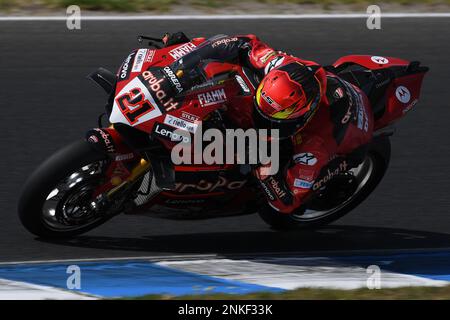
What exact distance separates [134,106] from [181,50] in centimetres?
57

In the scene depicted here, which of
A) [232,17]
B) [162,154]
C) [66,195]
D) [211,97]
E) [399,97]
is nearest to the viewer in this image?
[211,97]

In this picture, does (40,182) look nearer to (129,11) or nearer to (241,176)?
(241,176)

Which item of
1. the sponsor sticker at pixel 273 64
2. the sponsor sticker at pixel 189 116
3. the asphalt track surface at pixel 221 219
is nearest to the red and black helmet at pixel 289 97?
the sponsor sticker at pixel 273 64

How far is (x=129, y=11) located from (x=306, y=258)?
173 inches

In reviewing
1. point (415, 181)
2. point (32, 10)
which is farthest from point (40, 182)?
point (32, 10)

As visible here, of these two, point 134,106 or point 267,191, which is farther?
point 267,191

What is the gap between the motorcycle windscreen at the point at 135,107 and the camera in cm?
632

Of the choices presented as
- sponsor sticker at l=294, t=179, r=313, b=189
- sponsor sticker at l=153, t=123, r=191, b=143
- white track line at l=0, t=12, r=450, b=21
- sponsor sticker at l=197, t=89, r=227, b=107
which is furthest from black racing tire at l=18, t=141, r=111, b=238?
white track line at l=0, t=12, r=450, b=21

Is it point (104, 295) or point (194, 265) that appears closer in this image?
point (104, 295)

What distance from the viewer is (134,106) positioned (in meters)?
6.33

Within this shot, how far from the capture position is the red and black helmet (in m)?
6.28

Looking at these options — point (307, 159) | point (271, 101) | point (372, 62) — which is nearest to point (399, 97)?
point (372, 62)

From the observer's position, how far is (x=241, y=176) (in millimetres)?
6867

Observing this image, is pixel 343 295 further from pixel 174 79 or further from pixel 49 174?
pixel 49 174
